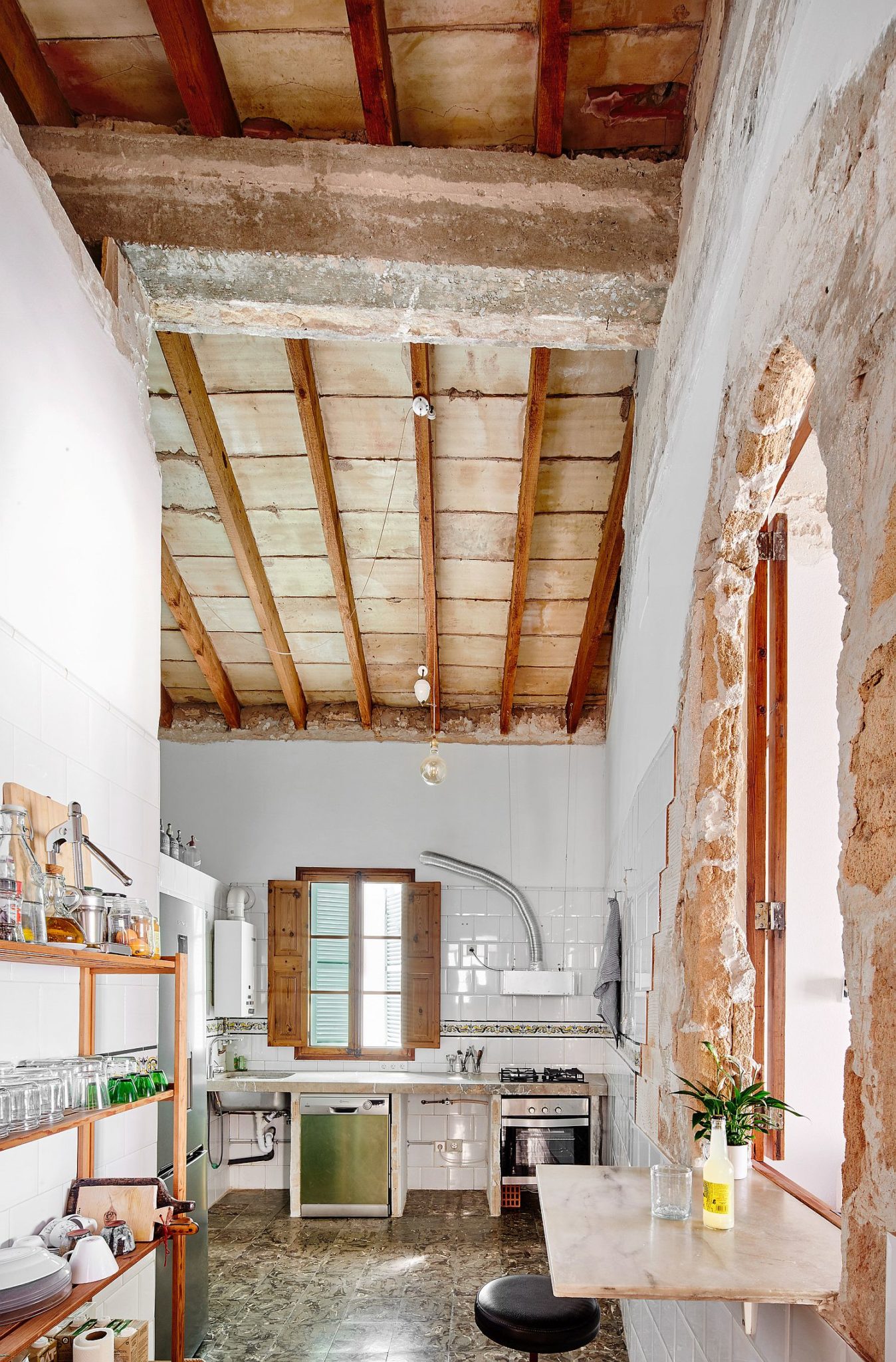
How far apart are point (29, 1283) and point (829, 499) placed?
243 cm

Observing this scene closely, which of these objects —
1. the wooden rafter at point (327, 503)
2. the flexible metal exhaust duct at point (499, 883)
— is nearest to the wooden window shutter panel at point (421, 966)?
the flexible metal exhaust duct at point (499, 883)

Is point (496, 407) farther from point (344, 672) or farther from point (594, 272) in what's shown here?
point (344, 672)

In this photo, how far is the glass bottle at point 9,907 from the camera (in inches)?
92.9

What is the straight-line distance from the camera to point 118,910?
328 cm

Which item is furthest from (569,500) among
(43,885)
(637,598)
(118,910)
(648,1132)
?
(43,885)

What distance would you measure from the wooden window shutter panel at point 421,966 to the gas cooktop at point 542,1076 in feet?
2.12

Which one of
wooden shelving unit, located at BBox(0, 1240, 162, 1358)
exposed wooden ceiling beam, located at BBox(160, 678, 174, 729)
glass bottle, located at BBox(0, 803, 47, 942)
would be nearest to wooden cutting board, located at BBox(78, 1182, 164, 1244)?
wooden shelving unit, located at BBox(0, 1240, 162, 1358)

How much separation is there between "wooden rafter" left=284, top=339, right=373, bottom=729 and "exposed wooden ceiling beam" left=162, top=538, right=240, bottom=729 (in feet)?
3.20

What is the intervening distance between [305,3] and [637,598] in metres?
2.90

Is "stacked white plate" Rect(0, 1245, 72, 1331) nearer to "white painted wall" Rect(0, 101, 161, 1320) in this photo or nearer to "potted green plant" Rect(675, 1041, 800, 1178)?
"white painted wall" Rect(0, 101, 161, 1320)

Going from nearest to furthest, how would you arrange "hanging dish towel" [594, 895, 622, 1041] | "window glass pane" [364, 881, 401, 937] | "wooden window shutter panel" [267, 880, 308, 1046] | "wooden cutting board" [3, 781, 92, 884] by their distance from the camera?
1. "wooden cutting board" [3, 781, 92, 884]
2. "hanging dish towel" [594, 895, 622, 1041]
3. "wooden window shutter panel" [267, 880, 308, 1046]
4. "window glass pane" [364, 881, 401, 937]

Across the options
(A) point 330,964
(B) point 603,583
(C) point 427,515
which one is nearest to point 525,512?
(C) point 427,515

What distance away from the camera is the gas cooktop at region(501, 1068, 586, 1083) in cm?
727

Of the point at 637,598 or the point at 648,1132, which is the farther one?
the point at 637,598
